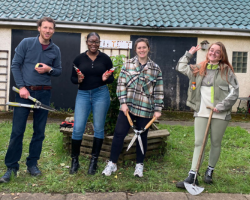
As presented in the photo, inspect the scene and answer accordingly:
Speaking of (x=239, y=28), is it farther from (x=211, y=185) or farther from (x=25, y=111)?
(x=25, y=111)

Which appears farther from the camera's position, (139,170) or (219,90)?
(139,170)

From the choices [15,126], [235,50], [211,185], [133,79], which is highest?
[235,50]

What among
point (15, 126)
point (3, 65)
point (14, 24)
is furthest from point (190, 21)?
point (15, 126)

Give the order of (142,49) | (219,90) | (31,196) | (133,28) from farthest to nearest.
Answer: (133,28) < (142,49) < (219,90) < (31,196)

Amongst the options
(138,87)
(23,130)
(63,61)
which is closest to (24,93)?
(23,130)

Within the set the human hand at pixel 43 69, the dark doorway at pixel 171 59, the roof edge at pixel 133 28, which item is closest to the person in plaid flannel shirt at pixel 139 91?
the human hand at pixel 43 69

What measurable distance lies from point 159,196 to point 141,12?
300 inches

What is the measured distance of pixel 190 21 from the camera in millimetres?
9477

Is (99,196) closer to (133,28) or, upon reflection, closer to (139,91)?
(139,91)

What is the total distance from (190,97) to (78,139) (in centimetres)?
164

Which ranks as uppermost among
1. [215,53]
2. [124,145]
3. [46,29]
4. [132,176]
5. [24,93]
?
[46,29]

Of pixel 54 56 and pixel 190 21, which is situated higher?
pixel 190 21

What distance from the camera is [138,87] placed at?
3924mm

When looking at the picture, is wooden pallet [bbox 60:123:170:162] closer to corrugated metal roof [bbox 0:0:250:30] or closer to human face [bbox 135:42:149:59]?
human face [bbox 135:42:149:59]
